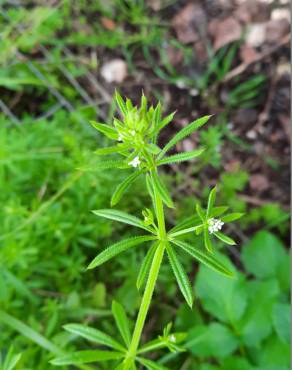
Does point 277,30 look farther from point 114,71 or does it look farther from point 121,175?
point 121,175

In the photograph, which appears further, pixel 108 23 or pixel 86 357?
pixel 108 23

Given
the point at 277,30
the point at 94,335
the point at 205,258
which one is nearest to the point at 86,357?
the point at 94,335

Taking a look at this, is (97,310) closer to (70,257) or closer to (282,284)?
(70,257)

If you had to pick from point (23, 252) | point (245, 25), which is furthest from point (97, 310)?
point (245, 25)

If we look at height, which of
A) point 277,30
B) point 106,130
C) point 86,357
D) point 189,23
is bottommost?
point 86,357

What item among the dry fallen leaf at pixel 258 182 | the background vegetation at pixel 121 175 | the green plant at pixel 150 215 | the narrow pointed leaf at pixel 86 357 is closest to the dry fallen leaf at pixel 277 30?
the background vegetation at pixel 121 175

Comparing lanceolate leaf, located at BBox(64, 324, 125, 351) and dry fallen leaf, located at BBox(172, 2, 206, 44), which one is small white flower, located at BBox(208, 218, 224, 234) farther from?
dry fallen leaf, located at BBox(172, 2, 206, 44)

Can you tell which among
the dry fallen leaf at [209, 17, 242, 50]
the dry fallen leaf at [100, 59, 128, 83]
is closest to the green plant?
the dry fallen leaf at [100, 59, 128, 83]

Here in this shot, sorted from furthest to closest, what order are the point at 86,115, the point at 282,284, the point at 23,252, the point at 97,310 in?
the point at 86,115 → the point at 282,284 → the point at 97,310 → the point at 23,252
